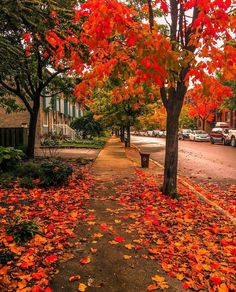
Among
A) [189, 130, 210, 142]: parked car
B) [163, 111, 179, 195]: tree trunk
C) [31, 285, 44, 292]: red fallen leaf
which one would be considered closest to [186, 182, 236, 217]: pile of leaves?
[163, 111, 179, 195]: tree trunk

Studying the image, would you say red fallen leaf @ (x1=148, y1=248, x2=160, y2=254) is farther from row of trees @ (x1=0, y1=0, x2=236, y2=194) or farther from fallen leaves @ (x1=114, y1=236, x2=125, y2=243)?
row of trees @ (x1=0, y1=0, x2=236, y2=194)

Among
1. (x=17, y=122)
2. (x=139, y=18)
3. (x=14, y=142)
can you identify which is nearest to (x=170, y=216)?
(x=139, y=18)

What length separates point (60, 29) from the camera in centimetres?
629

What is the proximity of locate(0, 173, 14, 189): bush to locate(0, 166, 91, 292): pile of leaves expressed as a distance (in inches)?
12.5

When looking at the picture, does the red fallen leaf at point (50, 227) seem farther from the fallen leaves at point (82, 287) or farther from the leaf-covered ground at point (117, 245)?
the fallen leaves at point (82, 287)

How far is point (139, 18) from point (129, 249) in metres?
9.98

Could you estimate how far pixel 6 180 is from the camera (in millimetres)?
8688

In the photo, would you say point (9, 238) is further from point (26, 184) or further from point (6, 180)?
point (6, 180)

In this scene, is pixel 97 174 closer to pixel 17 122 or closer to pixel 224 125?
pixel 17 122

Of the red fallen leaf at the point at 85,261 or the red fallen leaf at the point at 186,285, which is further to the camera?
the red fallen leaf at the point at 85,261

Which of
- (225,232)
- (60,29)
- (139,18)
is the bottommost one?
(225,232)

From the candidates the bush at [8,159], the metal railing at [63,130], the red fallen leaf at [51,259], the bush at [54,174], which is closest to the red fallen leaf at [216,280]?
the red fallen leaf at [51,259]

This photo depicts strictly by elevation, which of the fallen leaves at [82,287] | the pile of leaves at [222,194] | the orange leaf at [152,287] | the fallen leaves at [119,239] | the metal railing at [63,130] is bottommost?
the pile of leaves at [222,194]

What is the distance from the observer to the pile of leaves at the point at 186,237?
3.71 meters
